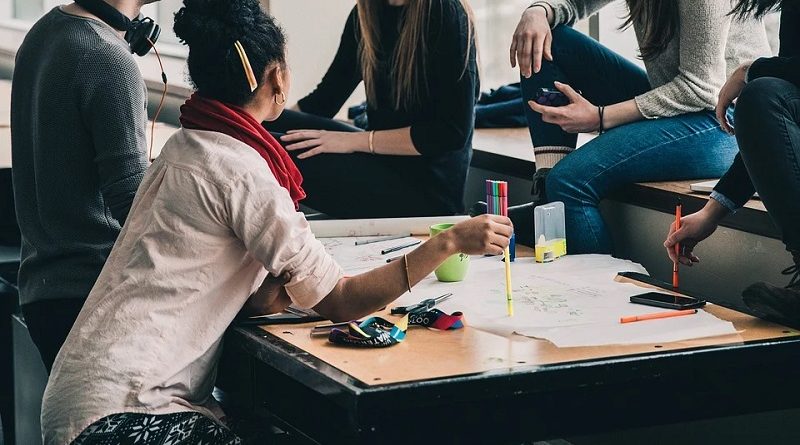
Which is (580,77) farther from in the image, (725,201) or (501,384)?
(501,384)

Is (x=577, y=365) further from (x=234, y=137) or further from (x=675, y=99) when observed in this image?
(x=675, y=99)

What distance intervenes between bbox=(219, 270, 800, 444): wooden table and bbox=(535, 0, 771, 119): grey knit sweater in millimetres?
748

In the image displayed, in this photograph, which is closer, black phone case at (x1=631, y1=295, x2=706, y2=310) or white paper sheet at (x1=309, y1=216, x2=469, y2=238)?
black phone case at (x1=631, y1=295, x2=706, y2=310)

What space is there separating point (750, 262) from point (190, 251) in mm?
1095

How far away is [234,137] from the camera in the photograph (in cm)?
153

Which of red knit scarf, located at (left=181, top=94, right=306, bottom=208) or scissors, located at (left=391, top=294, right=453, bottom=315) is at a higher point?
red knit scarf, located at (left=181, top=94, right=306, bottom=208)

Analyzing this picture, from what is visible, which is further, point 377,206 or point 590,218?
point 377,206

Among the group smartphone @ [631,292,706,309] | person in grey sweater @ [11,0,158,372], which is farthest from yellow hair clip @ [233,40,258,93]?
smartphone @ [631,292,706,309]

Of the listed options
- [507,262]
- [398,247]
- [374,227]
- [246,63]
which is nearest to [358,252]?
[398,247]

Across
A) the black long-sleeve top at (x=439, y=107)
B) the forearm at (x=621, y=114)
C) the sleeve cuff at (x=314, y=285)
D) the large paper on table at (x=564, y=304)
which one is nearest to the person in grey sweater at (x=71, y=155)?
the sleeve cuff at (x=314, y=285)

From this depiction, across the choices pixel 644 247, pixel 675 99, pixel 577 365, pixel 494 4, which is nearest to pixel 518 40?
pixel 675 99

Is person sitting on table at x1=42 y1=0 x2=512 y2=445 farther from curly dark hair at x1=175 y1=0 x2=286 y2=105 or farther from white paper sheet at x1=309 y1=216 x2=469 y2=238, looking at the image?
white paper sheet at x1=309 y1=216 x2=469 y2=238

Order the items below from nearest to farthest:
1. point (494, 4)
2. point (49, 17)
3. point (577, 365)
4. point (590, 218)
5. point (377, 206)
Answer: point (577, 365)
point (49, 17)
point (590, 218)
point (377, 206)
point (494, 4)

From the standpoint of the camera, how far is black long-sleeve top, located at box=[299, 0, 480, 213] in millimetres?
2488
